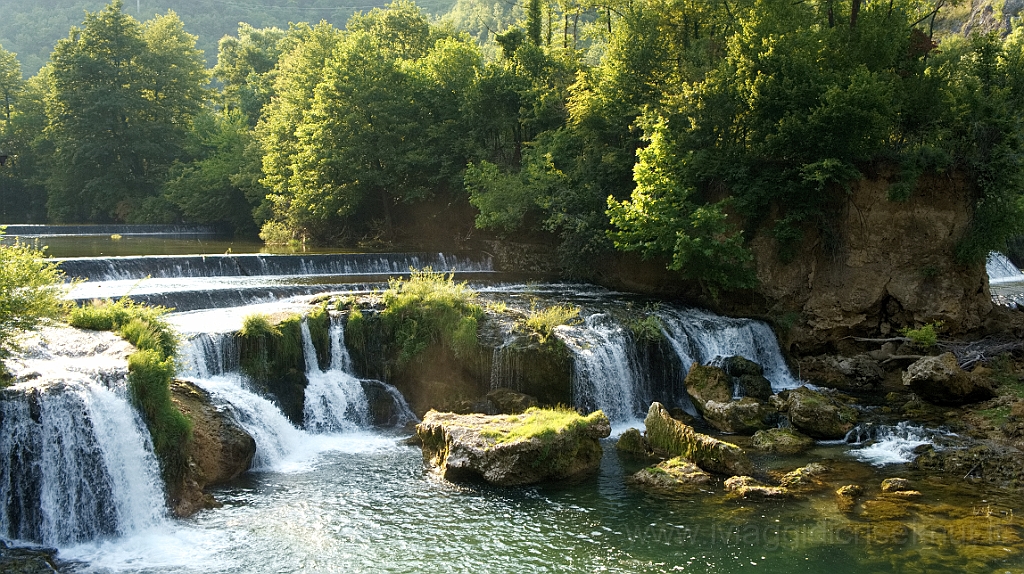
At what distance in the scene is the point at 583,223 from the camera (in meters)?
24.3

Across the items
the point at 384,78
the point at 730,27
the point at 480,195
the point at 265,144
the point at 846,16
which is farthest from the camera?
the point at 265,144

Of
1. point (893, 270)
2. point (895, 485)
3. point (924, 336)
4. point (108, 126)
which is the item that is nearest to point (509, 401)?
point (895, 485)

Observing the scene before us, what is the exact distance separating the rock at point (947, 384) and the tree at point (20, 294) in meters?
16.4

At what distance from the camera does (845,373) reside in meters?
19.2

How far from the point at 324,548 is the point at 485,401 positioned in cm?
644

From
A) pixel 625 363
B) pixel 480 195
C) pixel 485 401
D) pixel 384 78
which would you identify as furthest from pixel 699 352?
pixel 384 78

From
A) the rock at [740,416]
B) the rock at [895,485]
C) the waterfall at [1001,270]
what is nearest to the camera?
the rock at [895,485]

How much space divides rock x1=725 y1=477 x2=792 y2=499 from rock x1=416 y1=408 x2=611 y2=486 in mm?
2334

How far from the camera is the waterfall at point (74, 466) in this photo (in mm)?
10102

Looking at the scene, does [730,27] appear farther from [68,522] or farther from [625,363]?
[68,522]

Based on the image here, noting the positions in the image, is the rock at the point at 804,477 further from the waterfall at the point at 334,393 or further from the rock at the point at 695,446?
the waterfall at the point at 334,393

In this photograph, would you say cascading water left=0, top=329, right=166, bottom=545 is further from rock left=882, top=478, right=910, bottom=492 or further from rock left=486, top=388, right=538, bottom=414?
rock left=882, top=478, right=910, bottom=492

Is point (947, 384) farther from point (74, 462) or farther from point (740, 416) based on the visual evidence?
point (74, 462)

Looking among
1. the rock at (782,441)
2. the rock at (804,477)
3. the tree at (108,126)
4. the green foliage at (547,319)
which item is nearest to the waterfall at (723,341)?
the green foliage at (547,319)
